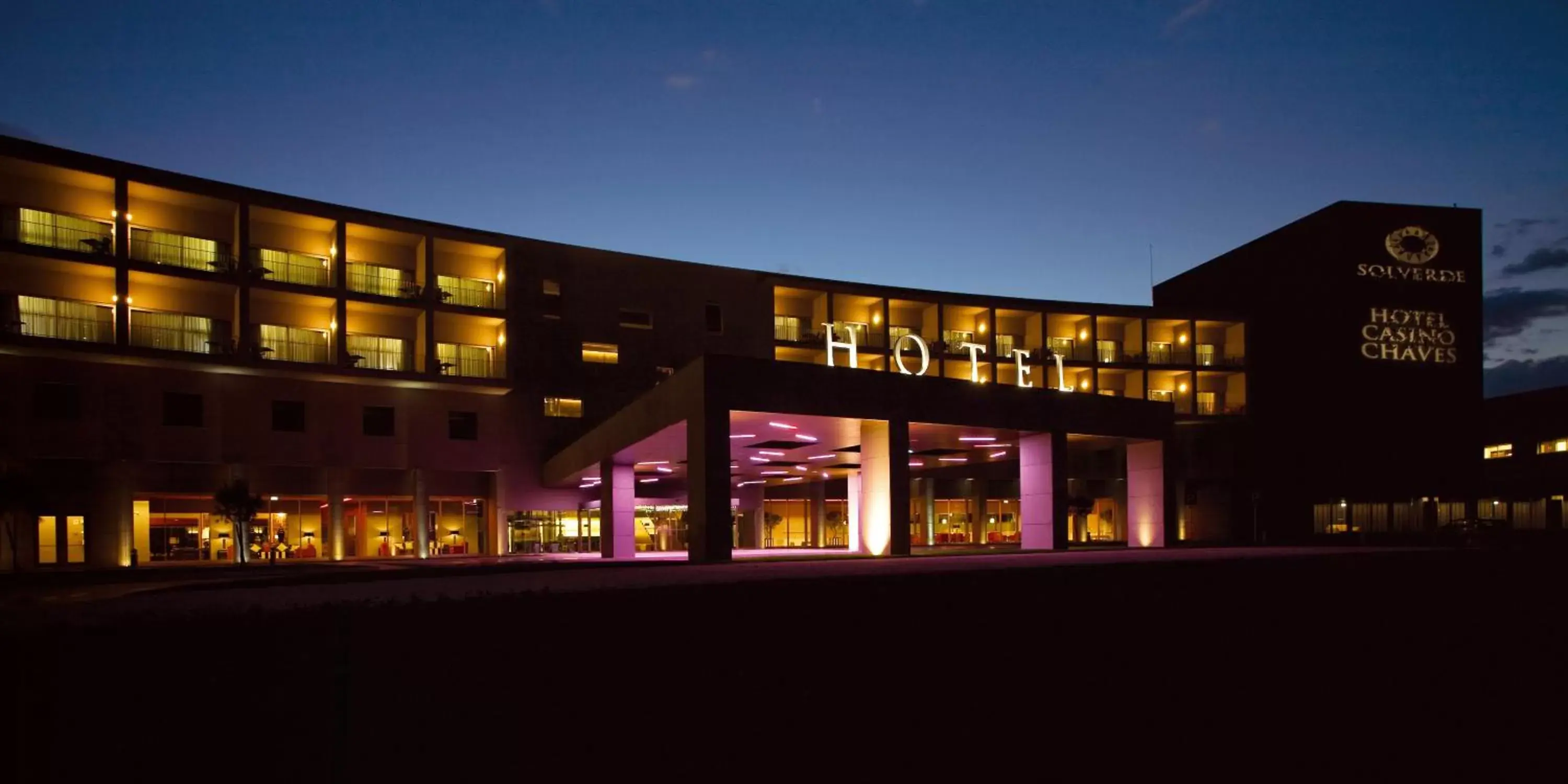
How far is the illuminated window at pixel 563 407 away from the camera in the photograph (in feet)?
178

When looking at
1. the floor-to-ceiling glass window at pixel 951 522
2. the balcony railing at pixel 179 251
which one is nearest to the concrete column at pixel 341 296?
the balcony railing at pixel 179 251

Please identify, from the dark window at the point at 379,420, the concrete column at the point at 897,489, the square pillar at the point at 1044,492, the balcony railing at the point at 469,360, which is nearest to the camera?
the concrete column at the point at 897,489

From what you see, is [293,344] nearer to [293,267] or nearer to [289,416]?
[289,416]

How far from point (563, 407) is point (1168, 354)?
136 feet

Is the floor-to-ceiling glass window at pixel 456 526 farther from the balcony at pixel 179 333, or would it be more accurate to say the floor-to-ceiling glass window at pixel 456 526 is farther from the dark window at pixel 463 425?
the balcony at pixel 179 333

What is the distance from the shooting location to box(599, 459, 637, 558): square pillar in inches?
1687

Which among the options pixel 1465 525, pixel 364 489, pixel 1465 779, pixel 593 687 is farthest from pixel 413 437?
pixel 1465 525

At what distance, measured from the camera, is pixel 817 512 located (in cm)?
6359

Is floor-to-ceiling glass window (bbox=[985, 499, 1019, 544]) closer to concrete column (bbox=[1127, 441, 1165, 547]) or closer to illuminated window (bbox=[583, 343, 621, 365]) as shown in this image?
concrete column (bbox=[1127, 441, 1165, 547])

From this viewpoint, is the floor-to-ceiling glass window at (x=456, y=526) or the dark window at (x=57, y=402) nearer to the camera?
the dark window at (x=57, y=402)

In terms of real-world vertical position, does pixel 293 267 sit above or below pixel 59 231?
below

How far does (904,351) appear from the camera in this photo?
64562mm

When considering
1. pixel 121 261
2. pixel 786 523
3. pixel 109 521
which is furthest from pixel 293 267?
pixel 786 523

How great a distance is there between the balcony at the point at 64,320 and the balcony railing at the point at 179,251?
2.68m
